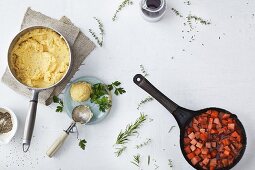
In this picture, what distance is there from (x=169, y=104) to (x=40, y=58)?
Answer: 55 cm

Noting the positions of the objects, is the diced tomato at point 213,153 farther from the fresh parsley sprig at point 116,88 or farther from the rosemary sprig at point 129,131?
the fresh parsley sprig at point 116,88

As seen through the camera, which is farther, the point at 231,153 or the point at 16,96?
the point at 16,96

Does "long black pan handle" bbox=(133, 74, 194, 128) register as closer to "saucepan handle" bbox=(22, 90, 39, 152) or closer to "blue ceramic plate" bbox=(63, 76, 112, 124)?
"blue ceramic plate" bbox=(63, 76, 112, 124)

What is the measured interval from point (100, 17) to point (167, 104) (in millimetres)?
468

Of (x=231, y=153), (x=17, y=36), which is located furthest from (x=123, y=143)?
(x=17, y=36)

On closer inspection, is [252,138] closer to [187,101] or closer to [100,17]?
[187,101]

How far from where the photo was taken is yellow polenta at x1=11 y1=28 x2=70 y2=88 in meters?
2.05

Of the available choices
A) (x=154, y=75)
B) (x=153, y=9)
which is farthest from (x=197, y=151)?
(x=153, y=9)

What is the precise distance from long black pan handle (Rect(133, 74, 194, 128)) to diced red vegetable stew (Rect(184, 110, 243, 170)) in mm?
31

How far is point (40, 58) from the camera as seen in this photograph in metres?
2.06

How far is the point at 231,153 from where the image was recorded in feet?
6.50

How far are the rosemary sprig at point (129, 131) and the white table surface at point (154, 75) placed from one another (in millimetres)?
23

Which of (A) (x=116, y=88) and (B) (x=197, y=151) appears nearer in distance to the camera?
(B) (x=197, y=151)

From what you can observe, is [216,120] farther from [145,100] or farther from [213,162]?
[145,100]
